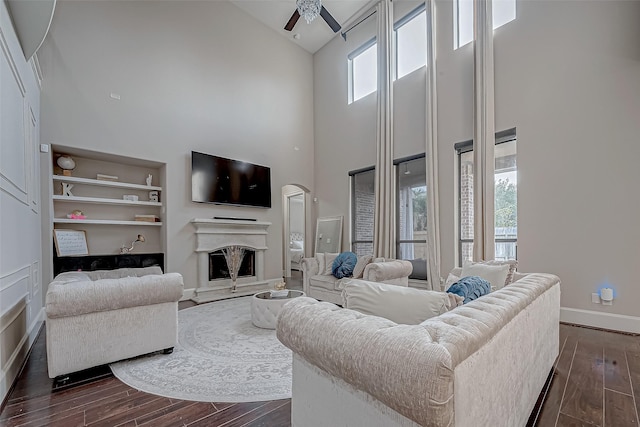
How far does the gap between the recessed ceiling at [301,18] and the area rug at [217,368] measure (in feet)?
20.1

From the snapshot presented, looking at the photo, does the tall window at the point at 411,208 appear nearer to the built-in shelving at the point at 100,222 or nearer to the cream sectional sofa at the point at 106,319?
the cream sectional sofa at the point at 106,319

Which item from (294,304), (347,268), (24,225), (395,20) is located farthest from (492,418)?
(395,20)

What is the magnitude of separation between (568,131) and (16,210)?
5.80 metres

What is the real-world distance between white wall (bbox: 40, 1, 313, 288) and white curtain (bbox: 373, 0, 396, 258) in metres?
2.11

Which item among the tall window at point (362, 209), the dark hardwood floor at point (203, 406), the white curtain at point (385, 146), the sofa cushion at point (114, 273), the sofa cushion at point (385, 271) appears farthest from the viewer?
the tall window at point (362, 209)

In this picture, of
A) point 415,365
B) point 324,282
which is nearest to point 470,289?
point 415,365

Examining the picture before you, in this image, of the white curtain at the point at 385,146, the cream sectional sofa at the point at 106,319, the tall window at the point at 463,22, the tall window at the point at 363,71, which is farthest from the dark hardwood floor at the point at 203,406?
the tall window at the point at 363,71

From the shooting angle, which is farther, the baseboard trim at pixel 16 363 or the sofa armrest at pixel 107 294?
the sofa armrest at pixel 107 294

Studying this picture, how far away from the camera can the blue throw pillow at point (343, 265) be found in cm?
446

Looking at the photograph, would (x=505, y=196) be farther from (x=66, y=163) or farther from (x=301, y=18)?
(x=66, y=163)

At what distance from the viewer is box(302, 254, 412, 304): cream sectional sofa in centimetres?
395

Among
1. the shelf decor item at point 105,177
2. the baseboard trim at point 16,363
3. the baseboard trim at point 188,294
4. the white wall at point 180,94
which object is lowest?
the baseboard trim at point 188,294

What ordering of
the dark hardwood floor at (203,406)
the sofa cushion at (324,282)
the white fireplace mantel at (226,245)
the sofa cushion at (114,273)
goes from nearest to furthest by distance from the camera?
the dark hardwood floor at (203,406)
the sofa cushion at (114,273)
the sofa cushion at (324,282)
the white fireplace mantel at (226,245)

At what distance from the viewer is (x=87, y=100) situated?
14.3ft
